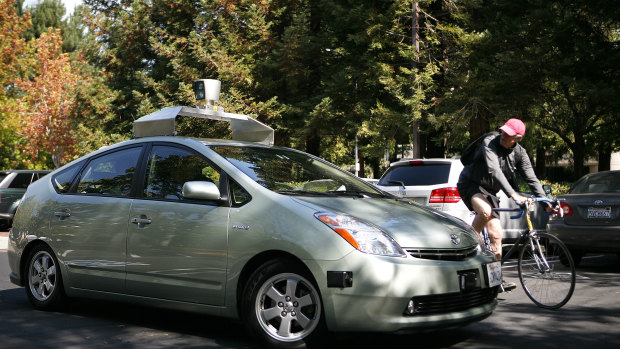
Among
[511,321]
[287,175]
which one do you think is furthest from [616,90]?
[287,175]

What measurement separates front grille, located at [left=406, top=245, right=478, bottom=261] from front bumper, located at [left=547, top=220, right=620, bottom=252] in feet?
16.9

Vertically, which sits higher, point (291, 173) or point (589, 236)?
point (291, 173)

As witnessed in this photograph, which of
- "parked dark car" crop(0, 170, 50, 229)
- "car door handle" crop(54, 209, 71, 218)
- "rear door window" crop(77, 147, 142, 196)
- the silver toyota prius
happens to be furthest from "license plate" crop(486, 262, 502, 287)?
"parked dark car" crop(0, 170, 50, 229)

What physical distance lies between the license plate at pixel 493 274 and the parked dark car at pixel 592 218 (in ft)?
15.8

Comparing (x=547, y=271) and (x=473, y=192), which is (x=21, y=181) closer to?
(x=473, y=192)

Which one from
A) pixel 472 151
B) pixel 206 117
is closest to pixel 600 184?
pixel 472 151

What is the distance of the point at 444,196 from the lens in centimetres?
1087

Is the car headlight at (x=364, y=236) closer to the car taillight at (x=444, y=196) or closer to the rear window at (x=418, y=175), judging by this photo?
the car taillight at (x=444, y=196)

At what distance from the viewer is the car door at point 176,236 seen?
17.8 feet

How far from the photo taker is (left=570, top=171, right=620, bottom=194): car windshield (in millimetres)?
10219

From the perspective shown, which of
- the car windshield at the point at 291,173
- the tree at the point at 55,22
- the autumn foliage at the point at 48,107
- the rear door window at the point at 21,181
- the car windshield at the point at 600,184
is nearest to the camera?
the car windshield at the point at 291,173

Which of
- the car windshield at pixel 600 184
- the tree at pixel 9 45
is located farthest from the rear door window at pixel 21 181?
the car windshield at pixel 600 184

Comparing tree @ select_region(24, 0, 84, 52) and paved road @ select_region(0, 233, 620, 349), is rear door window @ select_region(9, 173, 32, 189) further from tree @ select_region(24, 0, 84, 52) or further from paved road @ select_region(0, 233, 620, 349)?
tree @ select_region(24, 0, 84, 52)

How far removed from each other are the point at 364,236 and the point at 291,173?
1.31 m
